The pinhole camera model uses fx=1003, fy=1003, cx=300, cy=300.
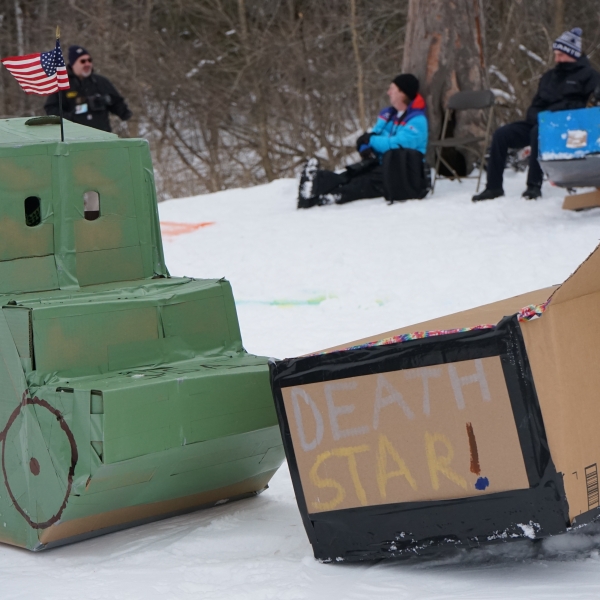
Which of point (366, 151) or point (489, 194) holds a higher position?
point (366, 151)

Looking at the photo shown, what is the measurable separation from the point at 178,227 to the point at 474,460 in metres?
6.46

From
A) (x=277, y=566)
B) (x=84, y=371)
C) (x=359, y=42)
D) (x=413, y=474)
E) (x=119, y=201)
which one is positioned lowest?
(x=277, y=566)

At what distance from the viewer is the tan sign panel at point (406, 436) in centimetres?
233

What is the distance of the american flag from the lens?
3494 millimetres

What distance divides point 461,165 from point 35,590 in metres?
7.19

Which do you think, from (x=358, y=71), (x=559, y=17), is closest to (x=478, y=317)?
(x=358, y=71)

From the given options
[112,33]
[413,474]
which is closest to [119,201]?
[413,474]

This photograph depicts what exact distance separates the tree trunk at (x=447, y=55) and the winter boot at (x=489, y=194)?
131cm

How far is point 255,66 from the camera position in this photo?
615 inches

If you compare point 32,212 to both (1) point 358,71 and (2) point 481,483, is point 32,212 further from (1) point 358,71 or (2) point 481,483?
(1) point 358,71

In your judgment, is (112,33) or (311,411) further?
(112,33)

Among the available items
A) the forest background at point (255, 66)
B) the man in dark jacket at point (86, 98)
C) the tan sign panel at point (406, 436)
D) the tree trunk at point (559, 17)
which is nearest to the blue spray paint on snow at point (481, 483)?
the tan sign panel at point (406, 436)

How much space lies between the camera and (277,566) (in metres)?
2.65

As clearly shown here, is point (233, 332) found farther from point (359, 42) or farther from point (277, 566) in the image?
point (359, 42)
